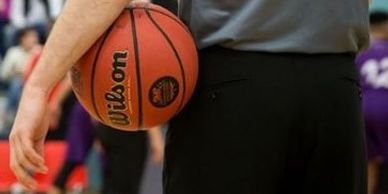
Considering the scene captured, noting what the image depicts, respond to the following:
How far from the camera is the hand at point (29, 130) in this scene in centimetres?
204

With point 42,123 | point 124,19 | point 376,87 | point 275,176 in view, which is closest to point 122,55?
point 124,19

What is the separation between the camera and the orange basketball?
2088 millimetres

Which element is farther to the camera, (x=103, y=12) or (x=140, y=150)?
(x=140, y=150)

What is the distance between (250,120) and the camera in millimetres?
2070

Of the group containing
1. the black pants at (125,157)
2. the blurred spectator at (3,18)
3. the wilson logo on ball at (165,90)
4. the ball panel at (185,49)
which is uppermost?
the blurred spectator at (3,18)

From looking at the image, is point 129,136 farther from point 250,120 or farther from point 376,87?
point 250,120

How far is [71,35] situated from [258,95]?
1.48ft

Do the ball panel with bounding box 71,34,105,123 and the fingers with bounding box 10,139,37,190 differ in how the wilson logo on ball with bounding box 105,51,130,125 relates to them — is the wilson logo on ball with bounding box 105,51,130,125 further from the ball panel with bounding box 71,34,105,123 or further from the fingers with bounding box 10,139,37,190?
the fingers with bounding box 10,139,37,190

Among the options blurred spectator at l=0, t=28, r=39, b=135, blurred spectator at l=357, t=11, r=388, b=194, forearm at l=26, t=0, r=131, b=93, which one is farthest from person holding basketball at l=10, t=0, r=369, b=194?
blurred spectator at l=0, t=28, r=39, b=135

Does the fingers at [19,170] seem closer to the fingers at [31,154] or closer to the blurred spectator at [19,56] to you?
the fingers at [31,154]

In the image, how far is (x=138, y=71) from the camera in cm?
209

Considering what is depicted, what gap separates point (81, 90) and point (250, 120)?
0.41 m

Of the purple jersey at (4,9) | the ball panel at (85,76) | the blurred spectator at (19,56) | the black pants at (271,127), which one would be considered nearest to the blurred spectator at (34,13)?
the purple jersey at (4,9)

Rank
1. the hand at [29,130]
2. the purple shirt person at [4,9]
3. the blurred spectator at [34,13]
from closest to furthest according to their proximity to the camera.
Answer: the hand at [29,130], the blurred spectator at [34,13], the purple shirt person at [4,9]
